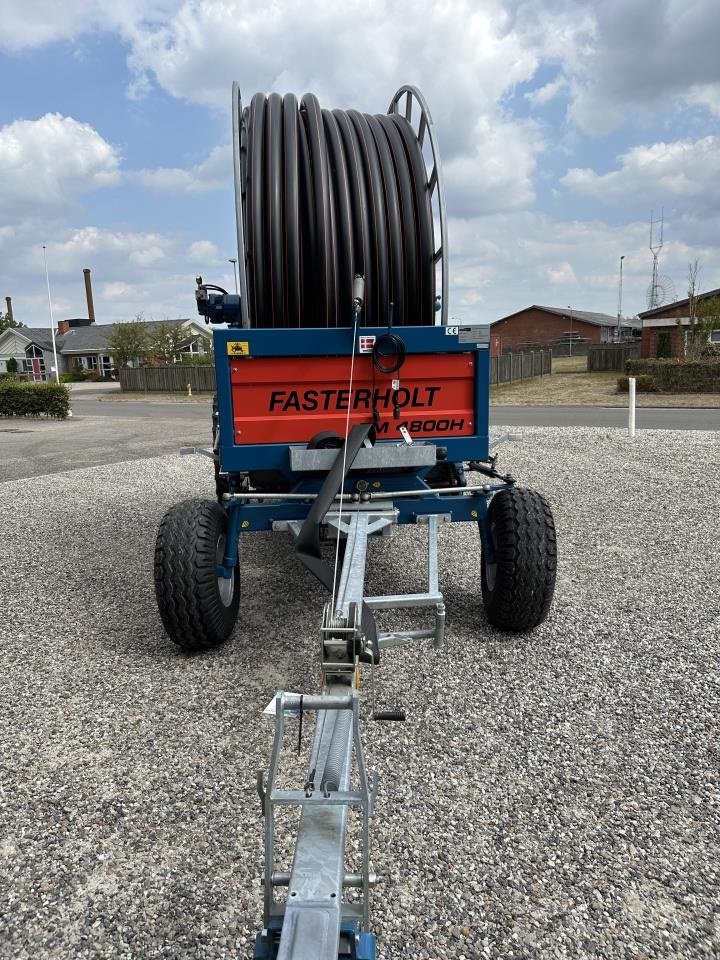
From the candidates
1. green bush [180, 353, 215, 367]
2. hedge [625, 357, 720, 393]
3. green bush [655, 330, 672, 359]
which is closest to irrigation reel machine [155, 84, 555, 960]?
hedge [625, 357, 720, 393]

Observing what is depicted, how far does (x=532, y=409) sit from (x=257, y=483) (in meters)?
17.9

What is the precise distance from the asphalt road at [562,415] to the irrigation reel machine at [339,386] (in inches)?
460

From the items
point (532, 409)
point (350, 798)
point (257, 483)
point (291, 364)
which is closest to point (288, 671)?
point (257, 483)

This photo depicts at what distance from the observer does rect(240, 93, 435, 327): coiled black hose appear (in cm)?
416

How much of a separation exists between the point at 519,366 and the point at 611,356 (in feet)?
14.7

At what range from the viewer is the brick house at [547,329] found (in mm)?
51625

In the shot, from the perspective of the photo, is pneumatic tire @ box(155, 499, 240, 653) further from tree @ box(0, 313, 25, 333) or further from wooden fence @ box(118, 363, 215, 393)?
tree @ box(0, 313, 25, 333)

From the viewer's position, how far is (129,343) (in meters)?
41.9

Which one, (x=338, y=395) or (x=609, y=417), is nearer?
(x=338, y=395)

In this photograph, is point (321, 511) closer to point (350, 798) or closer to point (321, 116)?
point (350, 798)

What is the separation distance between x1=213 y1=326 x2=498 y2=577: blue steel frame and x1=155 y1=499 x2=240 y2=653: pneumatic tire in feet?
0.74

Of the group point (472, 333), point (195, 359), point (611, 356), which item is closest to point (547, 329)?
point (611, 356)

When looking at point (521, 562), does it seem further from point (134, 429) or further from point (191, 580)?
point (134, 429)

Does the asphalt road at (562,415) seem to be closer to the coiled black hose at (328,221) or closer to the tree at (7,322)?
the coiled black hose at (328,221)
